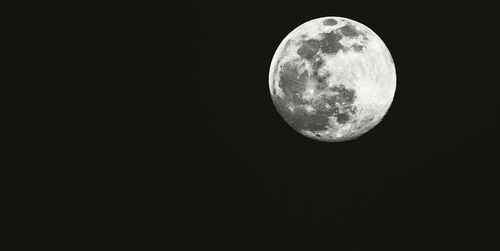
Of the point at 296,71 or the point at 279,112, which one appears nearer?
the point at 296,71

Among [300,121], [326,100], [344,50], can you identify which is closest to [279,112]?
[300,121]

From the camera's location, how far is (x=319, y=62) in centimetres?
518

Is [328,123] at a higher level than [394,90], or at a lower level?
lower

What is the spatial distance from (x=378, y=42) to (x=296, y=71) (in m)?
1.06

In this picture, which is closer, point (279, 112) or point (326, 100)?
point (326, 100)

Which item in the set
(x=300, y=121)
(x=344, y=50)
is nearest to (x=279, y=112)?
(x=300, y=121)

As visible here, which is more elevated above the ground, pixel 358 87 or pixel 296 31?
pixel 296 31

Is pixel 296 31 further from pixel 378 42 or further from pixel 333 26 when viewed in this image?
pixel 378 42

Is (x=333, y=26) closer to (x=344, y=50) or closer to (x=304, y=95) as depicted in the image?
(x=344, y=50)

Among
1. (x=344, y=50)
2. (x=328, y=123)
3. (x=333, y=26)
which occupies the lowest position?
(x=328, y=123)

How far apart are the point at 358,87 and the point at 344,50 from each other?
439mm

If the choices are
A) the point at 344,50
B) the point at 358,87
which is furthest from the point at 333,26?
the point at 358,87

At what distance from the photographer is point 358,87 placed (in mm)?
5188

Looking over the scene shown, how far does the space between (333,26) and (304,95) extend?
889 millimetres
